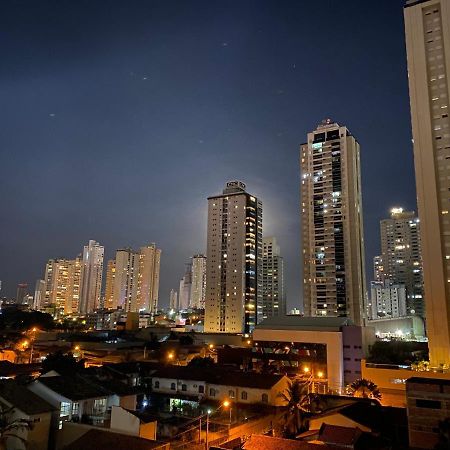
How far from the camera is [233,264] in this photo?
323 feet

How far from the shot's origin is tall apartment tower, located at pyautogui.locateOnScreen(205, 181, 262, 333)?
96562 mm

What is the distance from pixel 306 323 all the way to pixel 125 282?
122m

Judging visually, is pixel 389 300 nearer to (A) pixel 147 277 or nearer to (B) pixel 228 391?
(A) pixel 147 277

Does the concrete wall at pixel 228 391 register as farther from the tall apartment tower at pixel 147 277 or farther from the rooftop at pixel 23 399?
the tall apartment tower at pixel 147 277

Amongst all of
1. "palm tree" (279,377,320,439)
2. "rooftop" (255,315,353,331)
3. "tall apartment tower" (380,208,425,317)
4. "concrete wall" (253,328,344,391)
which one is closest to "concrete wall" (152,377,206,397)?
"palm tree" (279,377,320,439)

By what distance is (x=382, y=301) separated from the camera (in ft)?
405

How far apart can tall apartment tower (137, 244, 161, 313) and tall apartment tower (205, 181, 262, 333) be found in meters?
70.5

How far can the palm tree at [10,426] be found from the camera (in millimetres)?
19453

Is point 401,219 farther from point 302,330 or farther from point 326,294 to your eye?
point 302,330

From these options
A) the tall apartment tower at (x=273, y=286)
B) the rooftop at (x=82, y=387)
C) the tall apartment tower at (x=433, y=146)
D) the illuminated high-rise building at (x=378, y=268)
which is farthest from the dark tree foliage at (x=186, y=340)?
the illuminated high-rise building at (x=378, y=268)

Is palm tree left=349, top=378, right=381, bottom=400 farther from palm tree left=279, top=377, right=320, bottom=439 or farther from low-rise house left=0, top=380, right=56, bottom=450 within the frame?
low-rise house left=0, top=380, right=56, bottom=450

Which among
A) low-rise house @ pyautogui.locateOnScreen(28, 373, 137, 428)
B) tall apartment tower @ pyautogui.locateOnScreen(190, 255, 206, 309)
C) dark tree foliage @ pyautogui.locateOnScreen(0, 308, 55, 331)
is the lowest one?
low-rise house @ pyautogui.locateOnScreen(28, 373, 137, 428)

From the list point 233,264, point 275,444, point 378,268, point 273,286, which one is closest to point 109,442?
point 275,444

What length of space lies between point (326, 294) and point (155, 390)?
2060 inches
